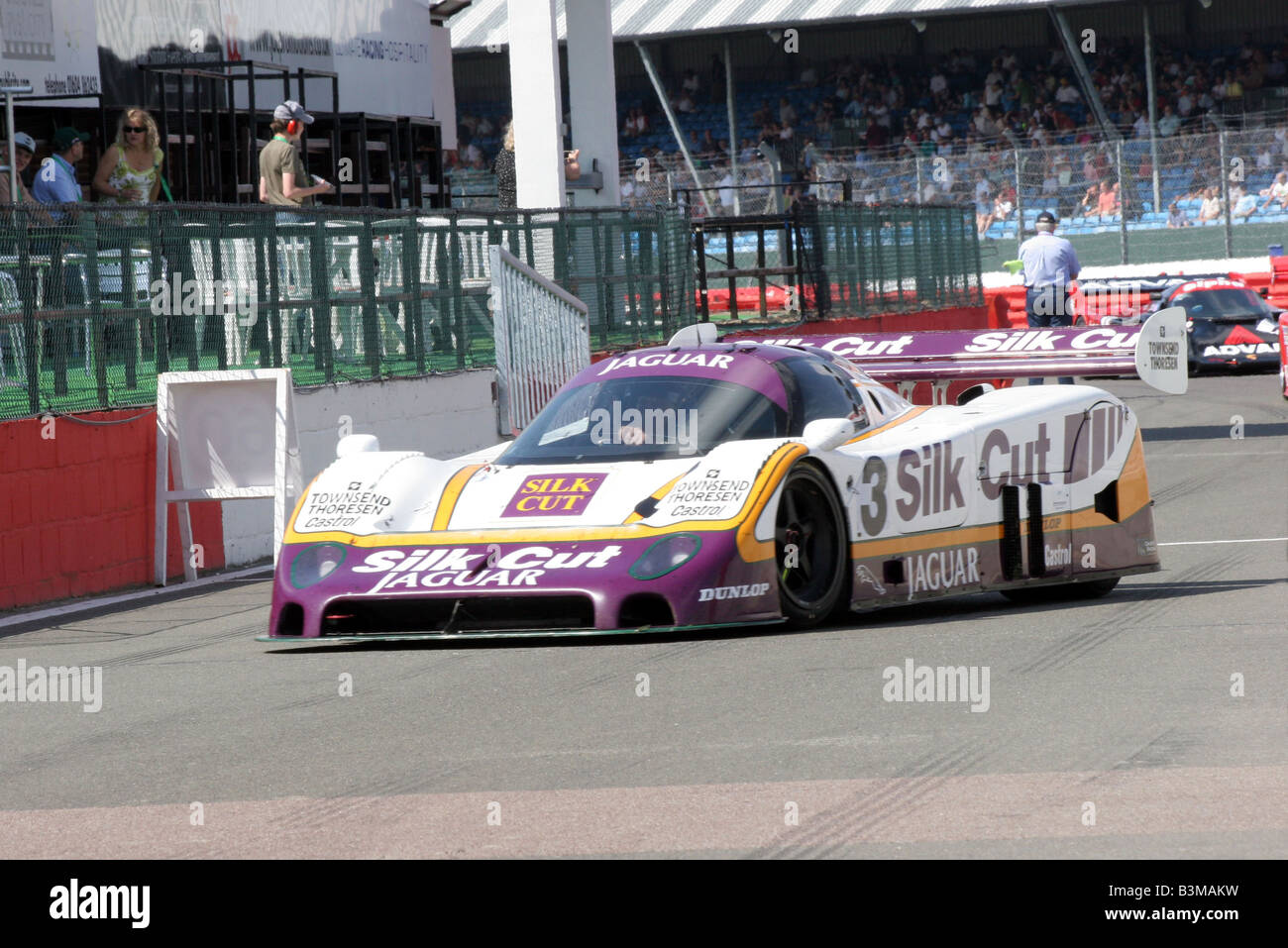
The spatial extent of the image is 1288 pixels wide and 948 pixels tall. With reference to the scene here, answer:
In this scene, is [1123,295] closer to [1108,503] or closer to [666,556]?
[1108,503]

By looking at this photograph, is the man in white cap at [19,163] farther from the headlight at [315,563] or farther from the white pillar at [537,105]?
the headlight at [315,563]

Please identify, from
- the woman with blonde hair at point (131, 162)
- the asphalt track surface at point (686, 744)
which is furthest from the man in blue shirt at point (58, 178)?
the asphalt track surface at point (686, 744)

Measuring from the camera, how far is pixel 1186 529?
40.1ft

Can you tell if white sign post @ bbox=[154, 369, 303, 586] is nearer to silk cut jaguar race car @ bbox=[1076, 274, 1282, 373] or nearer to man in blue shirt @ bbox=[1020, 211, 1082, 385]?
man in blue shirt @ bbox=[1020, 211, 1082, 385]

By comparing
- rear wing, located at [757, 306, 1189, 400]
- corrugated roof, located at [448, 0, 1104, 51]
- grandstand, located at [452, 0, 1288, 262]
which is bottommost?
rear wing, located at [757, 306, 1189, 400]

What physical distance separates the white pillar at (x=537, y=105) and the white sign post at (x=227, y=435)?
29.9 feet

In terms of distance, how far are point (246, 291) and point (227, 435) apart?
46.1 inches

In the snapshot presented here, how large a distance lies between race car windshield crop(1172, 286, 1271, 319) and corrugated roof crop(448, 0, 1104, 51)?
13.1 meters

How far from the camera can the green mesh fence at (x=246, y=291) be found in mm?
10727

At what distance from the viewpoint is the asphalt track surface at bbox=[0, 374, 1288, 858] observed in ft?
16.0

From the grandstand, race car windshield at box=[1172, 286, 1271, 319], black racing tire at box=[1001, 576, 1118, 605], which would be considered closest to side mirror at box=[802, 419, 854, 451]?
black racing tire at box=[1001, 576, 1118, 605]

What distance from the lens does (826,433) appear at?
28.1ft

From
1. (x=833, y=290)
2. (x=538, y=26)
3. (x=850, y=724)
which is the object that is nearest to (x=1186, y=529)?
(x=850, y=724)
